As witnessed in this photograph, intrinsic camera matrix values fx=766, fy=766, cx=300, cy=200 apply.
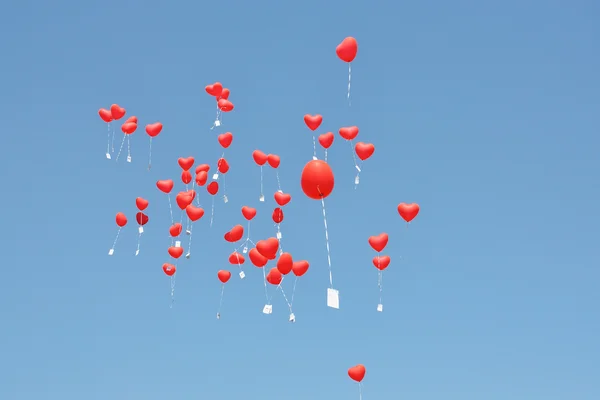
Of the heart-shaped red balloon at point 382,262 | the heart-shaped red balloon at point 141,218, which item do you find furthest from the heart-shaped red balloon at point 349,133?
the heart-shaped red balloon at point 141,218

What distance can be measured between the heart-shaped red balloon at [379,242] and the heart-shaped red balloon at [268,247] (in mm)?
2922

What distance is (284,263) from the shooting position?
18.6 m

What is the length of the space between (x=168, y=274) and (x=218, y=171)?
3.27 meters

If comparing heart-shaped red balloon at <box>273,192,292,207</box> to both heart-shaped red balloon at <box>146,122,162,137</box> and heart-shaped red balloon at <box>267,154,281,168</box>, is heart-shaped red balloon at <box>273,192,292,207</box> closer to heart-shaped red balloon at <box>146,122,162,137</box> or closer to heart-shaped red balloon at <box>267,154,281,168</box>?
heart-shaped red balloon at <box>267,154,281,168</box>

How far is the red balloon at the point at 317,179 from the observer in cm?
1764

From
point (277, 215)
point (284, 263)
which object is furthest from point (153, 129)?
point (284, 263)

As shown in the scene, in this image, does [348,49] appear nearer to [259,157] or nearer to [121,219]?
[259,157]

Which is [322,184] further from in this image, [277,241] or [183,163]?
[183,163]

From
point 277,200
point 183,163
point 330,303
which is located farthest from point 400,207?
Answer: point 183,163

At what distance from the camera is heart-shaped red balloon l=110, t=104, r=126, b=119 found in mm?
20781

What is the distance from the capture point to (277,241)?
1886 cm

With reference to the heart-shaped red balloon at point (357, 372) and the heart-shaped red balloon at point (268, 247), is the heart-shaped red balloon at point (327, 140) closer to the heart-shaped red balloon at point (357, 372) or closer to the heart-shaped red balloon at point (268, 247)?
the heart-shaped red balloon at point (268, 247)

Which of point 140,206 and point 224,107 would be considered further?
point 140,206

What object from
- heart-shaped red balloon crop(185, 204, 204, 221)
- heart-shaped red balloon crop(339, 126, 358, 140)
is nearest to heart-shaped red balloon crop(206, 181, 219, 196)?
heart-shaped red balloon crop(185, 204, 204, 221)
